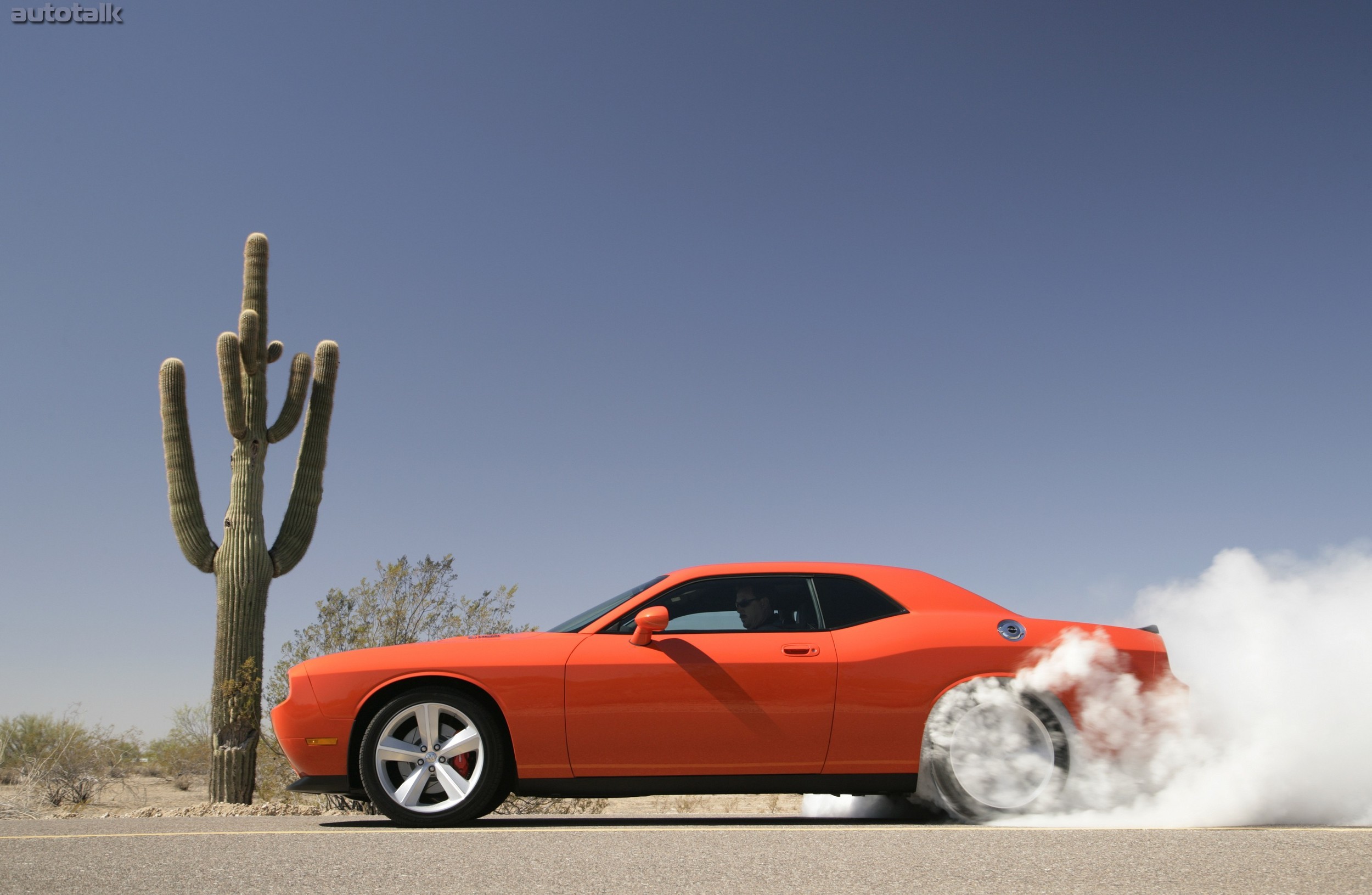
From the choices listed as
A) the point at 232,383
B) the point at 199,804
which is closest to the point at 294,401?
the point at 232,383

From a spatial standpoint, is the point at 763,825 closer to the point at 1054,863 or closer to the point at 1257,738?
the point at 1054,863

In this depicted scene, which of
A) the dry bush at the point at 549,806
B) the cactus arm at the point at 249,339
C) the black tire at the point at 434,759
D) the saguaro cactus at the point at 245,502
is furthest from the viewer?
the cactus arm at the point at 249,339

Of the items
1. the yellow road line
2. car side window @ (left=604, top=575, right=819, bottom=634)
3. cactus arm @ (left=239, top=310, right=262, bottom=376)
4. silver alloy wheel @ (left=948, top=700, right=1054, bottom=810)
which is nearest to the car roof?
car side window @ (left=604, top=575, right=819, bottom=634)

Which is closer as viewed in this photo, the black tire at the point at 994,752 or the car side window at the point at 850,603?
the black tire at the point at 994,752

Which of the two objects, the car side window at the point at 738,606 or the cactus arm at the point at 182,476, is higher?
the cactus arm at the point at 182,476

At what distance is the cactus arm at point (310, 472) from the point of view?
37.1ft

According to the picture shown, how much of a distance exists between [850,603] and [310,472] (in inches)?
330

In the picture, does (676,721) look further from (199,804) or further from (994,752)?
(199,804)

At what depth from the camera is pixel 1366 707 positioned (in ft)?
17.7

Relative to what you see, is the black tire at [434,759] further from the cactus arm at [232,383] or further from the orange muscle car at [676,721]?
the cactus arm at [232,383]

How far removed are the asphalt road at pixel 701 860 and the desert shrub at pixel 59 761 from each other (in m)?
7.56

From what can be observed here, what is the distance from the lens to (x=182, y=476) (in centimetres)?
1126

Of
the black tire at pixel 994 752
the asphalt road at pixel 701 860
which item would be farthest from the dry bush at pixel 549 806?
the asphalt road at pixel 701 860

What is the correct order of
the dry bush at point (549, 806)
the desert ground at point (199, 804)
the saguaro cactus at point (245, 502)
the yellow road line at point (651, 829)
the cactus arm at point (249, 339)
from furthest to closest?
the cactus arm at point (249, 339), the dry bush at point (549, 806), the saguaro cactus at point (245, 502), the desert ground at point (199, 804), the yellow road line at point (651, 829)
